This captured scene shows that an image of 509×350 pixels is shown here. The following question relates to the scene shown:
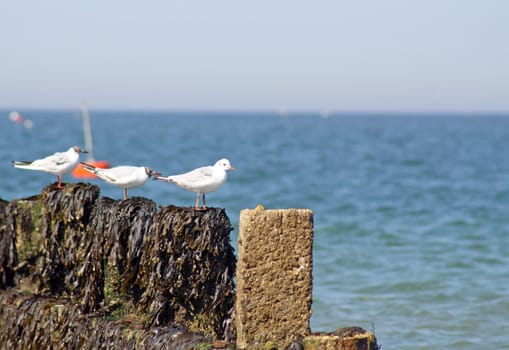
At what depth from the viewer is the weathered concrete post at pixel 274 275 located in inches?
213

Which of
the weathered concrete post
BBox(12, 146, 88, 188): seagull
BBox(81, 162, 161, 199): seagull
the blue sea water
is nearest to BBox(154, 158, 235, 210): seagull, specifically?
BBox(81, 162, 161, 199): seagull

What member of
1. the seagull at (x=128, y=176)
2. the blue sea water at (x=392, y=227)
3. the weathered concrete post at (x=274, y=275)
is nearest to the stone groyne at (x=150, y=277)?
the weathered concrete post at (x=274, y=275)

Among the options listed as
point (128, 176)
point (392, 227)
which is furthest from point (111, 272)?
point (392, 227)

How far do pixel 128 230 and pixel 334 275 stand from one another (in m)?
7.56

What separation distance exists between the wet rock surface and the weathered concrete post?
450mm

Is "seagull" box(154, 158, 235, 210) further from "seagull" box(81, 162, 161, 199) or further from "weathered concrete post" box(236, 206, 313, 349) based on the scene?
"weathered concrete post" box(236, 206, 313, 349)

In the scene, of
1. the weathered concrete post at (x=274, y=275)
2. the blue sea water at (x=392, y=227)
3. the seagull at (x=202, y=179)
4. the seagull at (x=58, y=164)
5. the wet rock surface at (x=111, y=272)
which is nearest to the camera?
the weathered concrete post at (x=274, y=275)

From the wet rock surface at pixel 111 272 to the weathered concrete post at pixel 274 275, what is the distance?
17.7 inches

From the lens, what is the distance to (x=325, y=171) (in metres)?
38.9

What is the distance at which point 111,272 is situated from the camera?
22.1ft

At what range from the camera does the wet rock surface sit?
6.16m

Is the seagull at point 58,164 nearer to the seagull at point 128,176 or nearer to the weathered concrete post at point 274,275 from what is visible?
the seagull at point 128,176

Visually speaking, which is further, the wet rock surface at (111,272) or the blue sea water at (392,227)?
the blue sea water at (392,227)

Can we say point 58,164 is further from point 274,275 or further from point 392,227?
point 392,227
